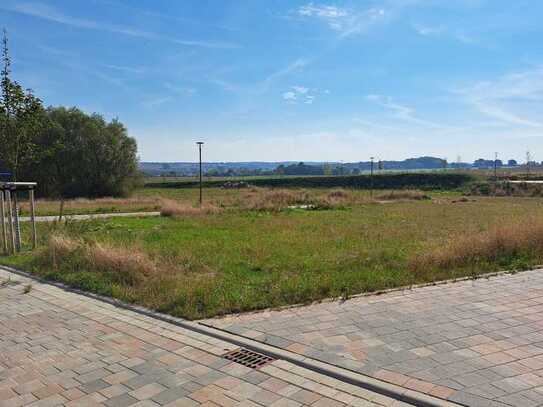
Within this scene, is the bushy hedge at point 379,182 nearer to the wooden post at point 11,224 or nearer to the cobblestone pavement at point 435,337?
the wooden post at point 11,224

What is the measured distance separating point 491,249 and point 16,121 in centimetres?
1128

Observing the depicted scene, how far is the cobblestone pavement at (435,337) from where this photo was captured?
13.2 ft

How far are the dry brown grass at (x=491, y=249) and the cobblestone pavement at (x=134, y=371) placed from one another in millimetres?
4928

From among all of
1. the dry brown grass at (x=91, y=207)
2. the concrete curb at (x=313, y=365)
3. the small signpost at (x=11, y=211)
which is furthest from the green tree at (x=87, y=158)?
the concrete curb at (x=313, y=365)

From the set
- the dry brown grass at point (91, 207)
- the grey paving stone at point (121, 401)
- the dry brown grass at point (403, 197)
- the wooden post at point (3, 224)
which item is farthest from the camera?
the dry brown grass at point (403, 197)

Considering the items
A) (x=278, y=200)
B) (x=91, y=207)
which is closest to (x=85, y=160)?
(x=91, y=207)

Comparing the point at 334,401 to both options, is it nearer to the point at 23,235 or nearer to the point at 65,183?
the point at 23,235

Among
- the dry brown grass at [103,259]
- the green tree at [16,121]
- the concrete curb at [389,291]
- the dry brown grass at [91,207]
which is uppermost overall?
the green tree at [16,121]

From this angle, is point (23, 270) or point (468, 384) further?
point (23, 270)

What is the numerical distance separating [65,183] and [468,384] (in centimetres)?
5172

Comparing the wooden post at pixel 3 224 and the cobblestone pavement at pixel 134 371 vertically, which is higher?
the wooden post at pixel 3 224

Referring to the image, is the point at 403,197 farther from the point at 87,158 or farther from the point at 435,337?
the point at 435,337

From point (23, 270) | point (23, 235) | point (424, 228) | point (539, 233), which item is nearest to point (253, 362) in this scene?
point (23, 270)

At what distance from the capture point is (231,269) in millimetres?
9133
